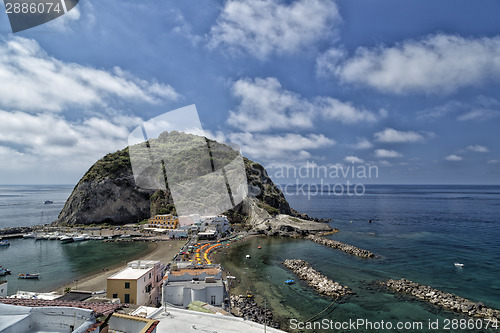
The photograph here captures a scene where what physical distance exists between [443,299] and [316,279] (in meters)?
11.0

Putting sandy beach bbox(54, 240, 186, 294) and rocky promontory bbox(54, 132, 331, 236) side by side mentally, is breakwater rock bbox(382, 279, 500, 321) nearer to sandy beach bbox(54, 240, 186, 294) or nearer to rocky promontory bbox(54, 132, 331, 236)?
sandy beach bbox(54, 240, 186, 294)

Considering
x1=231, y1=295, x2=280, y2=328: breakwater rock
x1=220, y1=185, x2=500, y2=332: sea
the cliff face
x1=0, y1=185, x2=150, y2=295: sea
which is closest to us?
x1=231, y1=295, x2=280, y2=328: breakwater rock

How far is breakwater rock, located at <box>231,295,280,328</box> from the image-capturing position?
1952 centimetres

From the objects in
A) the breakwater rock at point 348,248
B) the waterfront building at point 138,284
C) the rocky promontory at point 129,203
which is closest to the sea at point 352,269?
the breakwater rock at point 348,248

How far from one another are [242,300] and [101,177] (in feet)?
216

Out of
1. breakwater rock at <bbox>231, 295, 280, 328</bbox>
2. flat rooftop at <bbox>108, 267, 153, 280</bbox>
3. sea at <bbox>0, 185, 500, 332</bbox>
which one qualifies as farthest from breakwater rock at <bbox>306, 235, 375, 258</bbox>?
flat rooftop at <bbox>108, 267, 153, 280</bbox>

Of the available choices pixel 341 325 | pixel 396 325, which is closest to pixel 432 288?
pixel 396 325

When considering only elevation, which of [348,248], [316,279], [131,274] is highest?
[131,274]

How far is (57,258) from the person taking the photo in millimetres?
39062

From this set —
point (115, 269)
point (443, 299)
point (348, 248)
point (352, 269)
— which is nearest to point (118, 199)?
point (115, 269)

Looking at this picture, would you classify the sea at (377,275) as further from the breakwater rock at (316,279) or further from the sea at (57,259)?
Result: the sea at (57,259)

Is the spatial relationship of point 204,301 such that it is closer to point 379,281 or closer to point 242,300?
point 242,300

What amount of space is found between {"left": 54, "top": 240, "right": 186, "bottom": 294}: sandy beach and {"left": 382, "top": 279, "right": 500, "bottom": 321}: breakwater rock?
27579mm

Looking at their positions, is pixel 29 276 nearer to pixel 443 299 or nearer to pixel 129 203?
pixel 129 203
